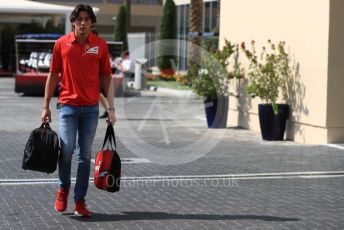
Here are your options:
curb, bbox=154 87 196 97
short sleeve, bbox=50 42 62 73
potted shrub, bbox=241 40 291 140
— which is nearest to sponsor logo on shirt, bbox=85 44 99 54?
short sleeve, bbox=50 42 62 73

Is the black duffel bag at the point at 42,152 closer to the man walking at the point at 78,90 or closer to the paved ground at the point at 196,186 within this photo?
the man walking at the point at 78,90

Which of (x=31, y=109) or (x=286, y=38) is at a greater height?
(x=286, y=38)

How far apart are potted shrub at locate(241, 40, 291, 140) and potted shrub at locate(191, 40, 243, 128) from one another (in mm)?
1506

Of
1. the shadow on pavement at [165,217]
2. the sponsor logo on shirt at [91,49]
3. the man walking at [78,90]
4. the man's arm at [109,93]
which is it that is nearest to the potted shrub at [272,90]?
the shadow on pavement at [165,217]

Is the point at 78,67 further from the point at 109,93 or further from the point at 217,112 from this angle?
the point at 217,112

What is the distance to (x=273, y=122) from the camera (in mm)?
13680

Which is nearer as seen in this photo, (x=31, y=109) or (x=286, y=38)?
(x=286, y=38)

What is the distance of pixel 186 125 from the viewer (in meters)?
16.6

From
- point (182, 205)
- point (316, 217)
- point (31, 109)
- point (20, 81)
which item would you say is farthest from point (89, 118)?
point (20, 81)

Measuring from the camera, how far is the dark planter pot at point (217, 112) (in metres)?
15.6

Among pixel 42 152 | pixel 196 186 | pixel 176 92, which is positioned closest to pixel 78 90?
pixel 42 152

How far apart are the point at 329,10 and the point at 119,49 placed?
16304 mm

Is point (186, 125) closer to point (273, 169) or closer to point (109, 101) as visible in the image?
point (273, 169)

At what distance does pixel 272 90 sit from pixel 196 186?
518cm
